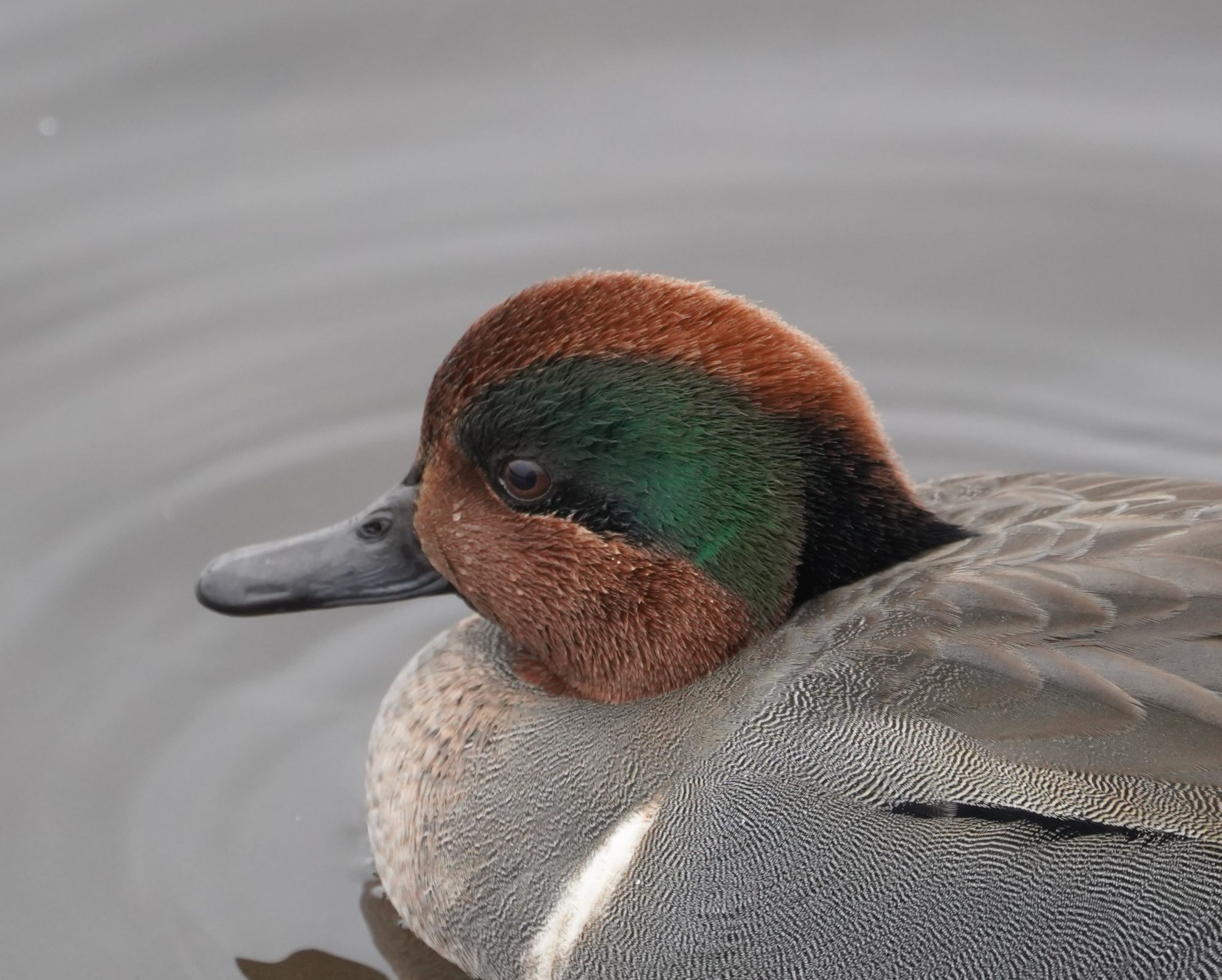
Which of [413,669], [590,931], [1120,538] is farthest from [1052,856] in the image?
[413,669]

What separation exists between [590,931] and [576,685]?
0.62m

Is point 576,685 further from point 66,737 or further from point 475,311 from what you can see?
point 475,311

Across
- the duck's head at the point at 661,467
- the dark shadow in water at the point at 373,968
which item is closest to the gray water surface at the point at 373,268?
the dark shadow in water at the point at 373,968

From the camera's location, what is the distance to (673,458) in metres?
3.81

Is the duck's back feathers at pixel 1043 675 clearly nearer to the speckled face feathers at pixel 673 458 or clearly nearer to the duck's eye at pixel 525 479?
the speckled face feathers at pixel 673 458

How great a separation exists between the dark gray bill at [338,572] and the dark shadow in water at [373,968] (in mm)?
934

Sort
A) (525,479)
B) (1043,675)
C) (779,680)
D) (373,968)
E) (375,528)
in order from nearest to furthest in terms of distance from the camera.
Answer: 1. (1043,675)
2. (779,680)
3. (525,479)
4. (375,528)
5. (373,968)

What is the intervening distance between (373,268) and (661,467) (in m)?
3.13

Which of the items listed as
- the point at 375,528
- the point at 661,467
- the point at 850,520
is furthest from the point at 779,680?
the point at 375,528

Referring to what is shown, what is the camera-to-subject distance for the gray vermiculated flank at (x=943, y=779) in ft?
11.4

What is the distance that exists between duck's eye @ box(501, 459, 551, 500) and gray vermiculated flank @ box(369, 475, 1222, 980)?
554 mm

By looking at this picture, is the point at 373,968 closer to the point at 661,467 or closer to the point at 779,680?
the point at 779,680

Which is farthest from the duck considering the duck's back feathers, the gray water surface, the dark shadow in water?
the gray water surface

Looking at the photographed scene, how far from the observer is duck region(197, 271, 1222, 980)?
3.51 metres
